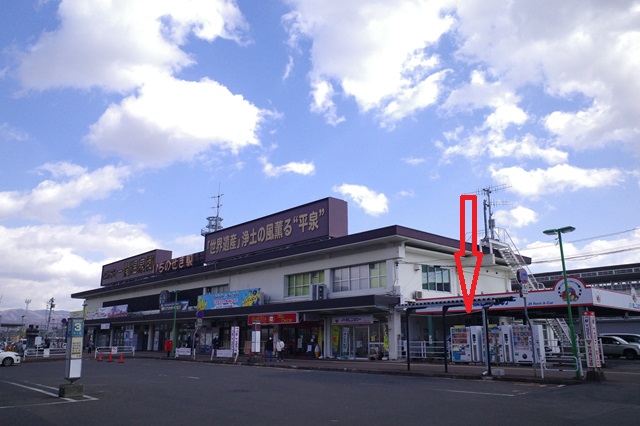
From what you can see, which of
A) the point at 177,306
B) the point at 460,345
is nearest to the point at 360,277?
the point at 460,345

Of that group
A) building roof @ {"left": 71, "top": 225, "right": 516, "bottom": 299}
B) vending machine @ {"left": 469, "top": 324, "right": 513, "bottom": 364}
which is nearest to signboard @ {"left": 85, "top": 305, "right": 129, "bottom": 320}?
building roof @ {"left": 71, "top": 225, "right": 516, "bottom": 299}

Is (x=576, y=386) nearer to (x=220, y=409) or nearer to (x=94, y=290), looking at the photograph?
(x=220, y=409)

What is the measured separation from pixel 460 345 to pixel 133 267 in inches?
1946

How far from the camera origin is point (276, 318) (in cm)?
3600

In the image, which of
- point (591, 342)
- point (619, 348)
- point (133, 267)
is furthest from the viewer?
point (133, 267)

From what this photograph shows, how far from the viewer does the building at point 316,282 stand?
31.2 metres

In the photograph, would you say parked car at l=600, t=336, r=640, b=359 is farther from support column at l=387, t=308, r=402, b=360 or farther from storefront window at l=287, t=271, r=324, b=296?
storefront window at l=287, t=271, r=324, b=296

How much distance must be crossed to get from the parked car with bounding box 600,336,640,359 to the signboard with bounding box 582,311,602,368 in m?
16.5

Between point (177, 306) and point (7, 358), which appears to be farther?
point (177, 306)

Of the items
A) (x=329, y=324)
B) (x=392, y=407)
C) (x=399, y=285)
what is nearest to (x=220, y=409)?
(x=392, y=407)

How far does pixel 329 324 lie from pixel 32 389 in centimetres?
2101

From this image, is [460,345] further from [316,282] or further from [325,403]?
[325,403]

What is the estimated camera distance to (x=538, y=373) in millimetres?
18734

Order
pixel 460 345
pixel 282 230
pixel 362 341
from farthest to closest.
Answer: pixel 282 230 → pixel 362 341 → pixel 460 345
